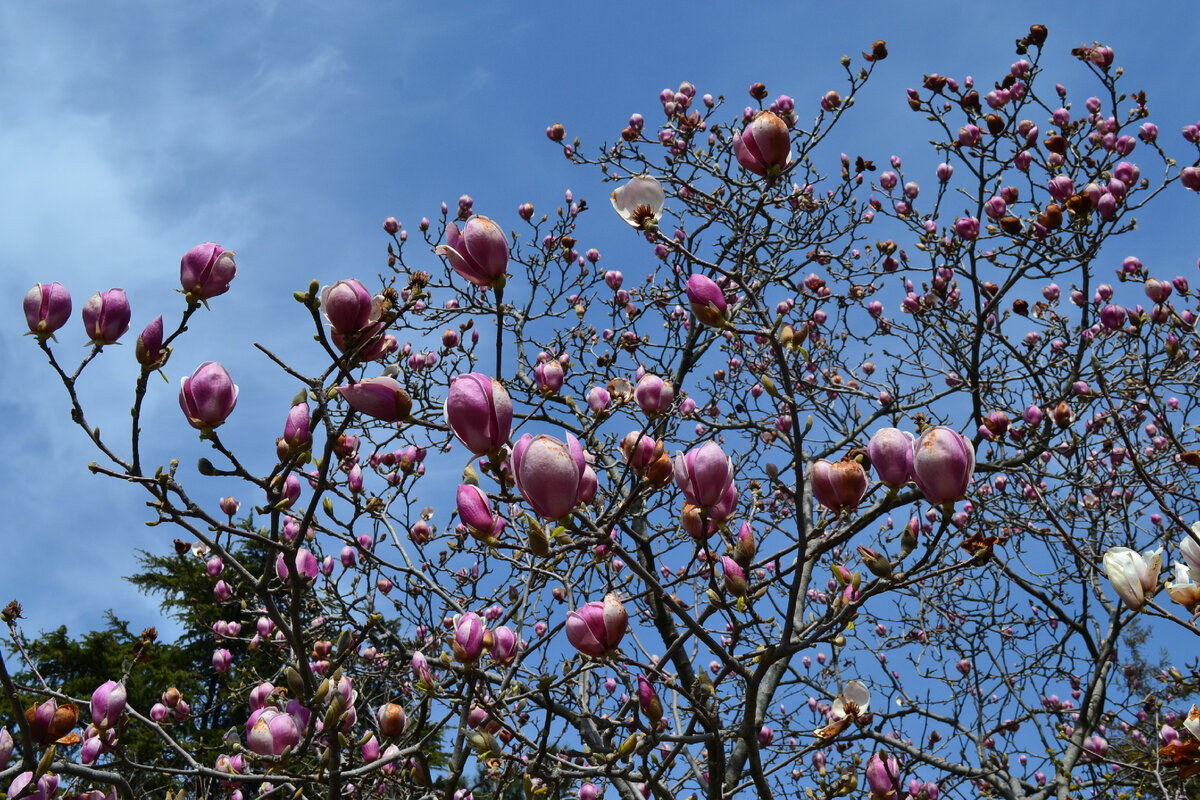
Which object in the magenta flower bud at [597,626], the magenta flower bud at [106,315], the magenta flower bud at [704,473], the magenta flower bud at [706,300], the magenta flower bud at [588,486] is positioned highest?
the magenta flower bud at [106,315]

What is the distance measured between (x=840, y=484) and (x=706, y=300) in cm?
43

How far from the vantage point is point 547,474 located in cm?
126

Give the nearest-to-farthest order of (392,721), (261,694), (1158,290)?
(392,721)
(261,694)
(1158,290)

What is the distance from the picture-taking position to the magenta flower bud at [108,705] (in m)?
2.14

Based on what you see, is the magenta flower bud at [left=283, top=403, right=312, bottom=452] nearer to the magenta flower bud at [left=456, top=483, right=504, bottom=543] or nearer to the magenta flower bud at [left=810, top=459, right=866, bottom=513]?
the magenta flower bud at [left=456, top=483, right=504, bottom=543]

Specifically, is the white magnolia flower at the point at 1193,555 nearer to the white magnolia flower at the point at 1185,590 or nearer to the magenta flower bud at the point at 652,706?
the white magnolia flower at the point at 1185,590

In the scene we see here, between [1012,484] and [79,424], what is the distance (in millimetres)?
5411

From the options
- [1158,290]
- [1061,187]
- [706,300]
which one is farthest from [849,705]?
[1061,187]

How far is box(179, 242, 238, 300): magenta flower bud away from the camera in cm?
163

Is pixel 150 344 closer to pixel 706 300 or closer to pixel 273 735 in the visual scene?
pixel 273 735

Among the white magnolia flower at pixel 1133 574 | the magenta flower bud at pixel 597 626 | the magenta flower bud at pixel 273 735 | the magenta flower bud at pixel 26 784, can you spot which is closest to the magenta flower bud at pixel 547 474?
the magenta flower bud at pixel 597 626

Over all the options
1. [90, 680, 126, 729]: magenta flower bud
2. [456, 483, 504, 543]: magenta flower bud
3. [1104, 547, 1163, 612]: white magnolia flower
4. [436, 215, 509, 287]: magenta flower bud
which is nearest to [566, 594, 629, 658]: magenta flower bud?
[456, 483, 504, 543]: magenta flower bud

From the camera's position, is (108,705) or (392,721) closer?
(392,721)

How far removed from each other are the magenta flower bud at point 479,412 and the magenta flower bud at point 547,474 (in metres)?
0.04
